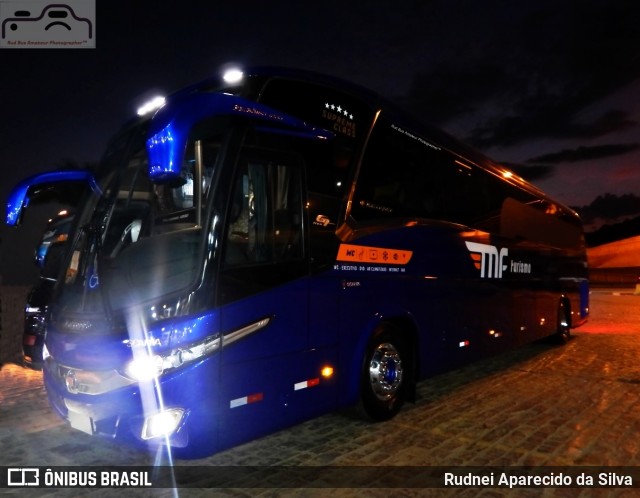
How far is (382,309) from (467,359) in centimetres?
235

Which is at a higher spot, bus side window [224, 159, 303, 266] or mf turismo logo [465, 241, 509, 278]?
bus side window [224, 159, 303, 266]

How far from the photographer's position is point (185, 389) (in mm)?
3455

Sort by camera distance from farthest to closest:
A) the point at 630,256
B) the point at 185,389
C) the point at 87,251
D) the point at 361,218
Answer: the point at 630,256 → the point at 361,218 → the point at 87,251 → the point at 185,389

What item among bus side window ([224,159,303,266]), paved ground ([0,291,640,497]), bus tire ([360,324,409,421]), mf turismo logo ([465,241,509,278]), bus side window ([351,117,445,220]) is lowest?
paved ground ([0,291,640,497])

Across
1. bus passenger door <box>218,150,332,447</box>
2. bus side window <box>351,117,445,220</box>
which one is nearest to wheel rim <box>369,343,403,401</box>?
bus passenger door <box>218,150,332,447</box>

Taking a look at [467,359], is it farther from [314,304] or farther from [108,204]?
[108,204]

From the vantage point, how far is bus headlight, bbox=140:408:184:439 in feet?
11.3

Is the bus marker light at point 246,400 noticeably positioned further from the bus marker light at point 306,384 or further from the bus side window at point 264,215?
the bus side window at point 264,215

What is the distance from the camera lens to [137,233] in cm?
434

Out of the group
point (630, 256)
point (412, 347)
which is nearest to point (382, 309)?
point (412, 347)

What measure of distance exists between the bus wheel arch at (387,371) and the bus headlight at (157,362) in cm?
200

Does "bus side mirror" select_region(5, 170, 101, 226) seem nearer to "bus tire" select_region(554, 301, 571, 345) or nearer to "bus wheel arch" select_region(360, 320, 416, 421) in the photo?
"bus wheel arch" select_region(360, 320, 416, 421)

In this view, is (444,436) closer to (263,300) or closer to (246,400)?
(246,400)

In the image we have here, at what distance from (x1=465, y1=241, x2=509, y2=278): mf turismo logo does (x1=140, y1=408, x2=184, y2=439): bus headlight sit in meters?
4.75
